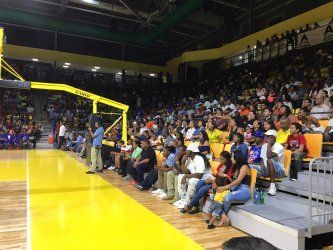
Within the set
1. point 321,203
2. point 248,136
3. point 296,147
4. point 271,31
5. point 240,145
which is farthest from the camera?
point 271,31

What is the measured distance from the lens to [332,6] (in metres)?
11.4

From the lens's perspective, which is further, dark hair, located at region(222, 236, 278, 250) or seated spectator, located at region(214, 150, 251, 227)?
seated spectator, located at region(214, 150, 251, 227)

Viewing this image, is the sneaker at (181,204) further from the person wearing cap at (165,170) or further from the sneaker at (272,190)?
the sneaker at (272,190)

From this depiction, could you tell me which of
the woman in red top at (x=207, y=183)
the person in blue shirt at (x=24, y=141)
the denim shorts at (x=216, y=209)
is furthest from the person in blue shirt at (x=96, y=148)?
the person in blue shirt at (x=24, y=141)

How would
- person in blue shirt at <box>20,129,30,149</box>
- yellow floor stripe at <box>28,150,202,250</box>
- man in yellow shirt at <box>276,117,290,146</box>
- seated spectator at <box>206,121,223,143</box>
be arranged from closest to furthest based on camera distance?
yellow floor stripe at <box>28,150,202,250</box> → man in yellow shirt at <box>276,117,290,146</box> → seated spectator at <box>206,121,223,143</box> → person in blue shirt at <box>20,129,30,149</box>

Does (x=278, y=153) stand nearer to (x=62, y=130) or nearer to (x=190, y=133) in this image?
(x=190, y=133)

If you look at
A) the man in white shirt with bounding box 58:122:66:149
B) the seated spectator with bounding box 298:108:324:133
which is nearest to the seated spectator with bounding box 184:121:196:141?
the seated spectator with bounding box 298:108:324:133

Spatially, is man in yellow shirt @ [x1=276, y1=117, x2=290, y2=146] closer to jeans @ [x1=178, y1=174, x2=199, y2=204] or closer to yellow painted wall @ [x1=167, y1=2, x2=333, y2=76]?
jeans @ [x1=178, y1=174, x2=199, y2=204]

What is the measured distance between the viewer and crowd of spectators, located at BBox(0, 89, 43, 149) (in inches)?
655

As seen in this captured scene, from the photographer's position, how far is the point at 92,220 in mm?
5215

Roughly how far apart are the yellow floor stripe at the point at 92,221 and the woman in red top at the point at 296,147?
228 centimetres

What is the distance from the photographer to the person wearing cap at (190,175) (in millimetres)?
5832

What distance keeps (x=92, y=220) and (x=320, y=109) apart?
5.49 metres

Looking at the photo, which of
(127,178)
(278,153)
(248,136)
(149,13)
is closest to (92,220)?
(278,153)
